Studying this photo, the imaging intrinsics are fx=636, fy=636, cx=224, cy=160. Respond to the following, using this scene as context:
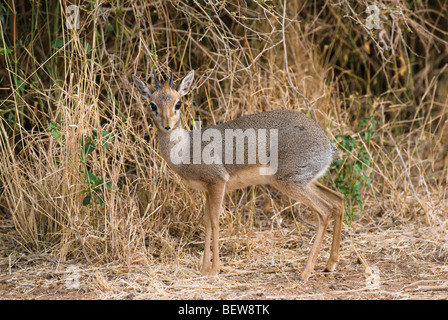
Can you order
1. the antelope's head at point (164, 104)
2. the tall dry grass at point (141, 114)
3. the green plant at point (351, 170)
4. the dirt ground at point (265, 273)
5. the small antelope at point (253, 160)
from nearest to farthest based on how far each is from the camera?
the dirt ground at point (265, 273) < the antelope's head at point (164, 104) < the small antelope at point (253, 160) < the tall dry grass at point (141, 114) < the green plant at point (351, 170)

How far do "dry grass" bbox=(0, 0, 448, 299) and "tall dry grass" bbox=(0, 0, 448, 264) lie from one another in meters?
0.02

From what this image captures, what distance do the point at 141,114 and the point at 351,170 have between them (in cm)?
209

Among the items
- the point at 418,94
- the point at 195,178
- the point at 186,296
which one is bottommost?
the point at 186,296

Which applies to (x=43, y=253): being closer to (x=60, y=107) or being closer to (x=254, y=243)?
(x=60, y=107)

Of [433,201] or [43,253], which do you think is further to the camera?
[433,201]

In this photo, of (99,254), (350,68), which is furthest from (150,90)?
(350,68)

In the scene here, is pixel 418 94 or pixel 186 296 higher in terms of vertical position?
Result: pixel 418 94

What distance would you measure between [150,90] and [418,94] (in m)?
4.45

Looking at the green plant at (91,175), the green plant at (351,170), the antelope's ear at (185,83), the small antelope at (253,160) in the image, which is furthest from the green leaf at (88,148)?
the green plant at (351,170)

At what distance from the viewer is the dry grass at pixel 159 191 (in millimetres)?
4820

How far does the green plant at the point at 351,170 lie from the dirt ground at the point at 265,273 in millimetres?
341

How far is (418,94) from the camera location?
820 centimetres

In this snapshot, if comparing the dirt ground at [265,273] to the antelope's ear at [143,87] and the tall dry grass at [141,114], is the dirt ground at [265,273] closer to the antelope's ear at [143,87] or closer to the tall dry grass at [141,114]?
the tall dry grass at [141,114]

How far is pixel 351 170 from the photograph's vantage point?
614 centimetres
